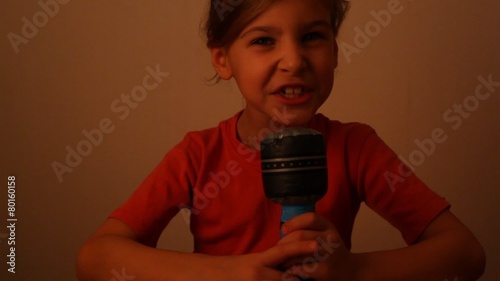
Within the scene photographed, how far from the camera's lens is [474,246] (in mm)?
702

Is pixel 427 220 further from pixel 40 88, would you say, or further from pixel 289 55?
pixel 40 88

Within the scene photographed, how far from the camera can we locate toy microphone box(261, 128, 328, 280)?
528 millimetres

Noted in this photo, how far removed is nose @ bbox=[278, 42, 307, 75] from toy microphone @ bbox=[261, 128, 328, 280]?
0.20 metres

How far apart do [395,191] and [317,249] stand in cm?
27

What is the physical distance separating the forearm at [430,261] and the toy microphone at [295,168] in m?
0.15

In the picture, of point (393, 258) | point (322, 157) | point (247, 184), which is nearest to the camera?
point (322, 157)

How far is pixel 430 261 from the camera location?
Result: 0.67m

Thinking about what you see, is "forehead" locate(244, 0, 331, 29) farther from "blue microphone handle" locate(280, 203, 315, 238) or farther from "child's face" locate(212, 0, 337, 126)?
"blue microphone handle" locate(280, 203, 315, 238)

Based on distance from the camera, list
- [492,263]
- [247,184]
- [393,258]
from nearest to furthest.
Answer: [393,258], [247,184], [492,263]

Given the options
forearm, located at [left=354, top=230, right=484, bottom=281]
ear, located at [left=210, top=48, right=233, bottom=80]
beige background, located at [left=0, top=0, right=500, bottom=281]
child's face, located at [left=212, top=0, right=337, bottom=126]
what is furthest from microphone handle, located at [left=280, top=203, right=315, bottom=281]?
beige background, located at [left=0, top=0, right=500, bottom=281]

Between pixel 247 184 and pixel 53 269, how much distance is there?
0.60 meters

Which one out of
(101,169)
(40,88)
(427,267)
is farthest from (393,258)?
(40,88)

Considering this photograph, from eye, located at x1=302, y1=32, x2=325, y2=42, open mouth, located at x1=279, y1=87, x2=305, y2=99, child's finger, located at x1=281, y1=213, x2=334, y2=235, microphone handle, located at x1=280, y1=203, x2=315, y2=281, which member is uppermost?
eye, located at x1=302, y1=32, x2=325, y2=42

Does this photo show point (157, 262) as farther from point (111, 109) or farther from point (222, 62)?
point (111, 109)
